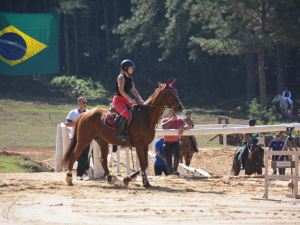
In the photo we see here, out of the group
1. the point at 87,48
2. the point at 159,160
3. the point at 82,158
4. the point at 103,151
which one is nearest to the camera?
the point at 103,151

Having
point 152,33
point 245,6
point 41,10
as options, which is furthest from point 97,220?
point 41,10

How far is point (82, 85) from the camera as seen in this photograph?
41500 mm

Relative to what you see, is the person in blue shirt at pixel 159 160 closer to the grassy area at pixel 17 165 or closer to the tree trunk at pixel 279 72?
the grassy area at pixel 17 165

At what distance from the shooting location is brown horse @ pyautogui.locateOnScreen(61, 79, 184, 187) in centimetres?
800

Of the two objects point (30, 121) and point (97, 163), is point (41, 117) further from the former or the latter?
point (97, 163)

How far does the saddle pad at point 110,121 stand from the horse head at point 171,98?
1.08 m

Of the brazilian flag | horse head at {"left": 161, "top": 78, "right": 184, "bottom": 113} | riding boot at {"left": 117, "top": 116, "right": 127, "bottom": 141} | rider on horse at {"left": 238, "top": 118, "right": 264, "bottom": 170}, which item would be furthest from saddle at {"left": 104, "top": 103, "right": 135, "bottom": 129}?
the brazilian flag

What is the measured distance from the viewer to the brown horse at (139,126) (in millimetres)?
8000

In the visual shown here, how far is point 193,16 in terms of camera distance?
1415 inches

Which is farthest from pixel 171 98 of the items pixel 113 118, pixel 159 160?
pixel 159 160

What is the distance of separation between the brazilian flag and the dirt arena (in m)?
29.1

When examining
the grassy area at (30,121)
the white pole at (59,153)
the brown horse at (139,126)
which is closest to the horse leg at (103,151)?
the brown horse at (139,126)

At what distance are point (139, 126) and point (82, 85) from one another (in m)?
34.2

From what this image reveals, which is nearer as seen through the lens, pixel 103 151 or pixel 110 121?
pixel 110 121
